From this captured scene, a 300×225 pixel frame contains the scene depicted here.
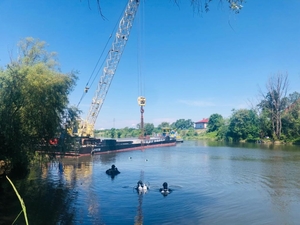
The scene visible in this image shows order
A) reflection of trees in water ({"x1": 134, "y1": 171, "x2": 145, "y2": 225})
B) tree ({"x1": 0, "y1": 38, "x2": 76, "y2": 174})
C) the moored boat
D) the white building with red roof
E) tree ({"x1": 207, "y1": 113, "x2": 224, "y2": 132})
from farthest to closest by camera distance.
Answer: the white building with red roof < tree ({"x1": 207, "y1": 113, "x2": 224, "y2": 132}) < the moored boat < tree ({"x1": 0, "y1": 38, "x2": 76, "y2": 174}) < reflection of trees in water ({"x1": 134, "y1": 171, "x2": 145, "y2": 225})

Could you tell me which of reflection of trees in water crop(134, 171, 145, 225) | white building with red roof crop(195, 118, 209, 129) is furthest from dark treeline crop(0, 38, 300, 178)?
white building with red roof crop(195, 118, 209, 129)

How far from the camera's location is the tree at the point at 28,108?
18.1m

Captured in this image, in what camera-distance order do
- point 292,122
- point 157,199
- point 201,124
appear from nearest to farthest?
point 157,199 → point 292,122 → point 201,124

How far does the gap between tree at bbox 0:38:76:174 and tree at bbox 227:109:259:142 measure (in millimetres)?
75302

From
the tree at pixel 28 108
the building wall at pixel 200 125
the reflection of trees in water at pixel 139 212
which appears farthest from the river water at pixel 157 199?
the building wall at pixel 200 125

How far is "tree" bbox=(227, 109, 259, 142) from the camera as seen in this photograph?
87.9 metres

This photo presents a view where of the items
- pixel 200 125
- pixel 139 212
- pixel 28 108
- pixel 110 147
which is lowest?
pixel 139 212

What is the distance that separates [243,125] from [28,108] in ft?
261

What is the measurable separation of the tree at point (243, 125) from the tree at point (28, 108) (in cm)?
7530

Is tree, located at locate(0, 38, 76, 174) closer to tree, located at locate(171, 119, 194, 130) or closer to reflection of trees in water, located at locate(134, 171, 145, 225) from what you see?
reflection of trees in water, located at locate(134, 171, 145, 225)

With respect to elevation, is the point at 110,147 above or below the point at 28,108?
below

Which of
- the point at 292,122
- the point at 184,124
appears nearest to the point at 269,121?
the point at 292,122

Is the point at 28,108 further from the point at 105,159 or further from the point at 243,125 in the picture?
the point at 243,125

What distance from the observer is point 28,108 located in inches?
752
